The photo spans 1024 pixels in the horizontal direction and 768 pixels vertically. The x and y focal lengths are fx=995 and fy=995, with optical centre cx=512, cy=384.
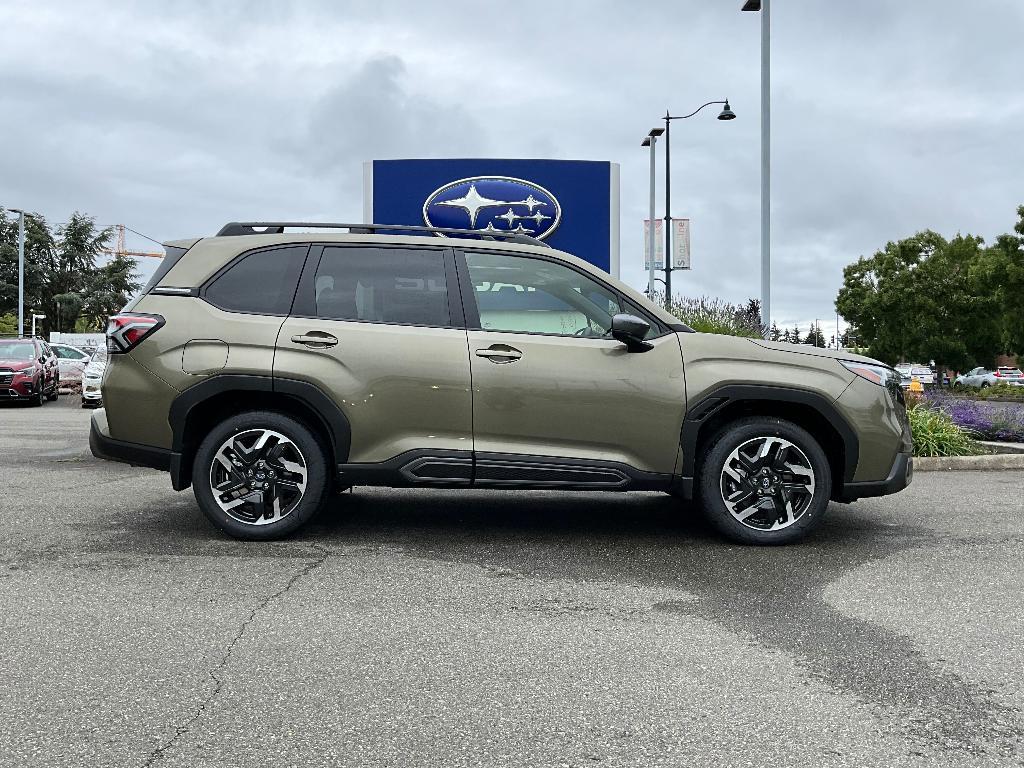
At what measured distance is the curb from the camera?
1063 cm

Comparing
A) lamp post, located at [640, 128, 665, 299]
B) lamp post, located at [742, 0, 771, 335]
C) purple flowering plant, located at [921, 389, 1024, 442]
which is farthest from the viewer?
lamp post, located at [640, 128, 665, 299]

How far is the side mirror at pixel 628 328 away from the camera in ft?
19.0

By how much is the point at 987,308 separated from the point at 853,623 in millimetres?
48303

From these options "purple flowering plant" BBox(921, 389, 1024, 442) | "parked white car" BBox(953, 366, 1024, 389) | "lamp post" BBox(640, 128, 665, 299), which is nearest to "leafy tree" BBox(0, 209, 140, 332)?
"lamp post" BBox(640, 128, 665, 299)

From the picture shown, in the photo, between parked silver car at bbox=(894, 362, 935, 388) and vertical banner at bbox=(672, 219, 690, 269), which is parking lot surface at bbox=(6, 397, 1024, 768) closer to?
vertical banner at bbox=(672, 219, 690, 269)

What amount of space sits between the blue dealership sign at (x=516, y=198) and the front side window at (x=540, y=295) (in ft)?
28.1

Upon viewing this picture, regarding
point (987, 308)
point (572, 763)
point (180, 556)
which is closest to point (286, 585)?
point (180, 556)

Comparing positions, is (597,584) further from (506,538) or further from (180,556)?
(180,556)

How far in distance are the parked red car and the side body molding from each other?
19.0 metres

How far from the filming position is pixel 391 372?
5.88 m

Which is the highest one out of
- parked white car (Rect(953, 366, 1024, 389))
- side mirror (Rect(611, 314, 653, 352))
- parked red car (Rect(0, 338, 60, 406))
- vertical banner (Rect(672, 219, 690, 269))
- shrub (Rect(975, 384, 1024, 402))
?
vertical banner (Rect(672, 219, 690, 269))

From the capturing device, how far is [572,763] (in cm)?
292

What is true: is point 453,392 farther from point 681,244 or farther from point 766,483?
point 681,244

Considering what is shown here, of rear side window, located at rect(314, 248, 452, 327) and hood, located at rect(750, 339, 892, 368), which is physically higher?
rear side window, located at rect(314, 248, 452, 327)
